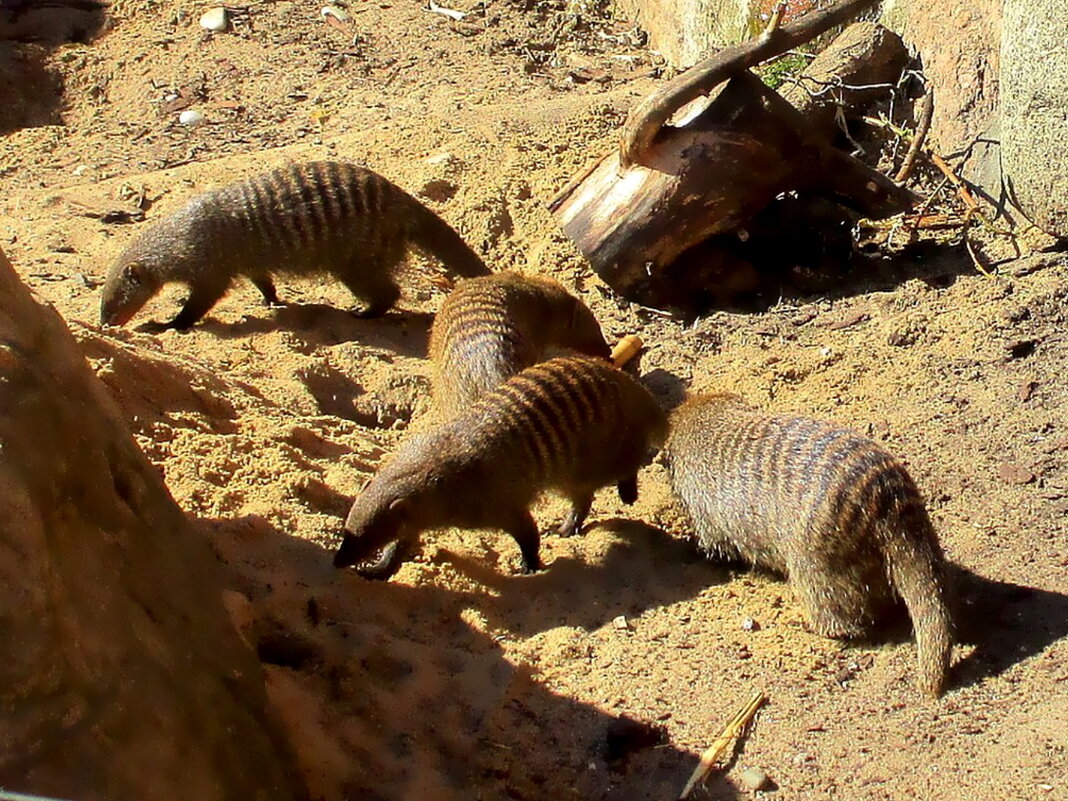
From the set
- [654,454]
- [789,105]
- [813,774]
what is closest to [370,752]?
[813,774]

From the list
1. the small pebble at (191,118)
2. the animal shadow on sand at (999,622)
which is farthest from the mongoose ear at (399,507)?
the small pebble at (191,118)

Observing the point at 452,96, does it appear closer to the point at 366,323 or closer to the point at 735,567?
the point at 366,323

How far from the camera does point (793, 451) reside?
3000mm

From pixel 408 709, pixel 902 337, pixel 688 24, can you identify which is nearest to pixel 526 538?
pixel 408 709

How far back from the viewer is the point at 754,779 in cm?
242

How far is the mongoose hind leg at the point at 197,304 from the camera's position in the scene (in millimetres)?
4699

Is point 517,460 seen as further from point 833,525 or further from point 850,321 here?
point 850,321

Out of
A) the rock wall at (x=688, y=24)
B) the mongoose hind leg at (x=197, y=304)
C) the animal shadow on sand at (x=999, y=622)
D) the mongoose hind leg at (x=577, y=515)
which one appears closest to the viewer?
the animal shadow on sand at (x=999, y=622)

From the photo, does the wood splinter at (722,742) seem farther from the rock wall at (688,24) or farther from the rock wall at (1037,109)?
the rock wall at (688,24)

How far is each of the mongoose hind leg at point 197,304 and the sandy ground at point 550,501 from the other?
4.3 inches

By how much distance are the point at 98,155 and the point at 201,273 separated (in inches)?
61.4

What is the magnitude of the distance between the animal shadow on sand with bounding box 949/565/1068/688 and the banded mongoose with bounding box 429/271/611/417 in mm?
1425

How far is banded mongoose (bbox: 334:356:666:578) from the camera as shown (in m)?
3.09

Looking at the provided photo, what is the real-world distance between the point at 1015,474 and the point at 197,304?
304cm
